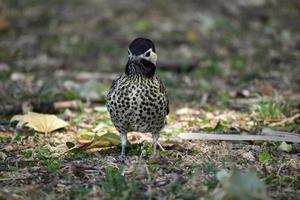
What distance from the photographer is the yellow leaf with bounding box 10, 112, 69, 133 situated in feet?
19.7

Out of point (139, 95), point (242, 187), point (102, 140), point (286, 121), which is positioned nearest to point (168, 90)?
point (286, 121)

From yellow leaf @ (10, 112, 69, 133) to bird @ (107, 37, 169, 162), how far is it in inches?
37.2

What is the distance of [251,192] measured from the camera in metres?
3.87

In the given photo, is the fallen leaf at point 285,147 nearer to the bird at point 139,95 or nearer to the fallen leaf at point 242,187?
the bird at point 139,95

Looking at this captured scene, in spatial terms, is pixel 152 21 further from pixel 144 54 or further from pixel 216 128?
pixel 144 54

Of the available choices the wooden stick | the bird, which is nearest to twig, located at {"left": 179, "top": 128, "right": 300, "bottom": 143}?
the wooden stick

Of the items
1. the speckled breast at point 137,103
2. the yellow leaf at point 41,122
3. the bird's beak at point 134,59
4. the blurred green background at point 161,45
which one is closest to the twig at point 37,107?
the blurred green background at point 161,45

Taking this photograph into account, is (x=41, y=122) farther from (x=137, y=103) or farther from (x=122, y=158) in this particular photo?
(x=137, y=103)

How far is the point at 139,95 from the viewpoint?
5156mm

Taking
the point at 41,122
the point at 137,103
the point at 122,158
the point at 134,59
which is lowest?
the point at 122,158

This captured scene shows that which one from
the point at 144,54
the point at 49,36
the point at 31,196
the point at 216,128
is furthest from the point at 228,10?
the point at 31,196

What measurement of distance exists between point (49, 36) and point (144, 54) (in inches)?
222

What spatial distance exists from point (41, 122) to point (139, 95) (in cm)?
129

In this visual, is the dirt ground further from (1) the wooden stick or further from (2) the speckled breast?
(2) the speckled breast
